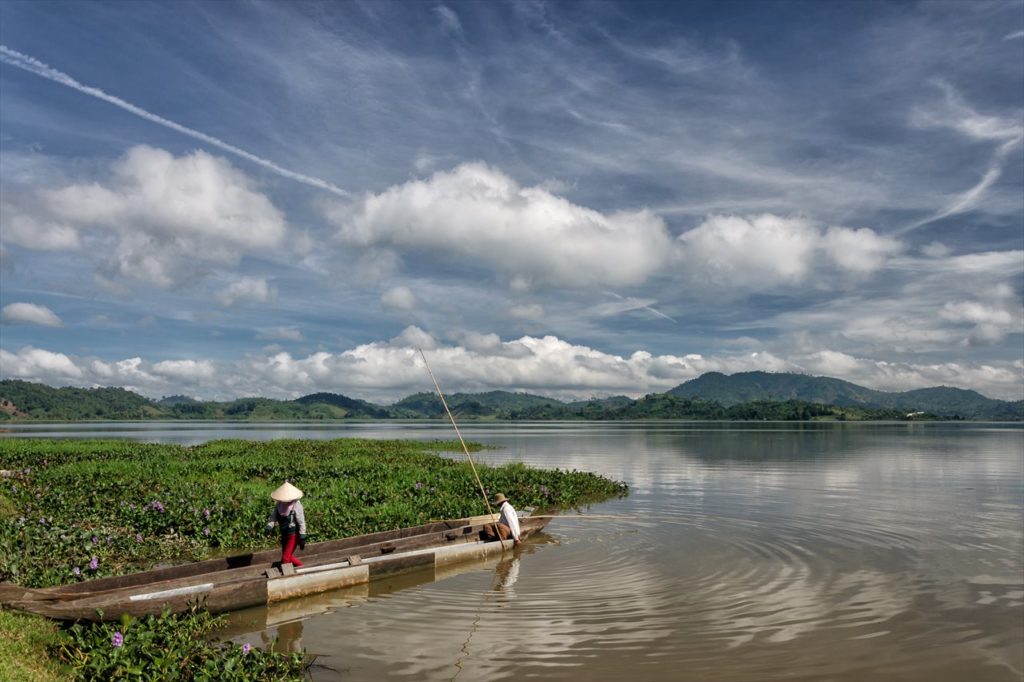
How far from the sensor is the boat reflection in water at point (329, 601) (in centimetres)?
1160

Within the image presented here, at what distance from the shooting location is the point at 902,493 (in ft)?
103

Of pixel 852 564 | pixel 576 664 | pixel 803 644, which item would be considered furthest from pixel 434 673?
pixel 852 564

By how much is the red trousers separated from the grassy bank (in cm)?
289

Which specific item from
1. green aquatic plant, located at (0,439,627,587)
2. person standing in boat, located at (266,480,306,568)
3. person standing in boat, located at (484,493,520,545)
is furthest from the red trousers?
person standing in boat, located at (484,493,520,545)

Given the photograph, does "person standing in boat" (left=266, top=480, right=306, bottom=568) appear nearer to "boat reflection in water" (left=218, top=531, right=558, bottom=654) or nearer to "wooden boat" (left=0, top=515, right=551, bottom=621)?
"wooden boat" (left=0, top=515, right=551, bottom=621)

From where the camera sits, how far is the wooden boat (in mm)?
9805

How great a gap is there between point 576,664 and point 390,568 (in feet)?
20.0

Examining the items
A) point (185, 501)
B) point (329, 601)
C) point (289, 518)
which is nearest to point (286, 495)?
point (289, 518)

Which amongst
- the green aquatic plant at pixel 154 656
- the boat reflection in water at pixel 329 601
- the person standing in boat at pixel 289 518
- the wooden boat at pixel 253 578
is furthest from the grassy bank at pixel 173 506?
the person standing in boat at pixel 289 518

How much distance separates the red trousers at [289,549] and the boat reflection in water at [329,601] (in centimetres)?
77

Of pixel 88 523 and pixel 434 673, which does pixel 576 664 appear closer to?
pixel 434 673

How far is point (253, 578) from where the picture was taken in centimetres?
1238

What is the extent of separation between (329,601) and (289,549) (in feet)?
4.48

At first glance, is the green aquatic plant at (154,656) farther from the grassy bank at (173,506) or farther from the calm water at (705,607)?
the calm water at (705,607)
